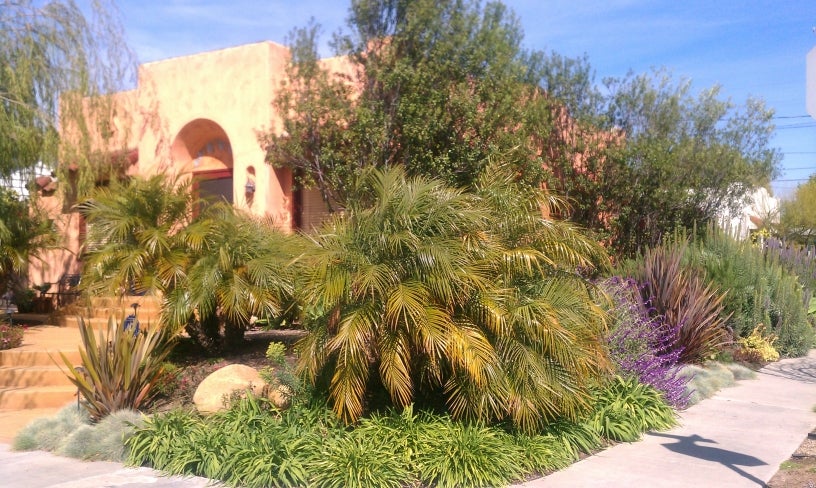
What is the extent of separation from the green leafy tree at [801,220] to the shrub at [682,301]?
1843cm

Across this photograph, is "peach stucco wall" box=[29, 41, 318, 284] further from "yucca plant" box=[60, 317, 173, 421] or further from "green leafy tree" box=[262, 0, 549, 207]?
"yucca plant" box=[60, 317, 173, 421]

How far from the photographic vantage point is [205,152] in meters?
17.9

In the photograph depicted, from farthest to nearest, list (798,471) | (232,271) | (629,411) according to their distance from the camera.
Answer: (232,271)
(629,411)
(798,471)

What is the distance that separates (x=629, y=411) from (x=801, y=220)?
23.8 m

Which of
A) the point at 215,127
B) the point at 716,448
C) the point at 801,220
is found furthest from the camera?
the point at 801,220

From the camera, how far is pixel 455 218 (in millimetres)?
7512

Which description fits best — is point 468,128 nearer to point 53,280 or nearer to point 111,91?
point 111,91

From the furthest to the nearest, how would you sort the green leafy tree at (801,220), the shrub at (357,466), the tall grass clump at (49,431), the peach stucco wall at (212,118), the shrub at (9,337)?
the green leafy tree at (801,220) → the peach stucco wall at (212,118) → the shrub at (9,337) → the tall grass clump at (49,431) → the shrub at (357,466)

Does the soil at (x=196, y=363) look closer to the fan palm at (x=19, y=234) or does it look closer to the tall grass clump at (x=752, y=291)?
the fan palm at (x=19, y=234)

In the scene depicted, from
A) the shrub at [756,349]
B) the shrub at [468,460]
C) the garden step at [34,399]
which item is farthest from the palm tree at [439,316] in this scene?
the shrub at [756,349]

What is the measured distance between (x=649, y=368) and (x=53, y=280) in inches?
610

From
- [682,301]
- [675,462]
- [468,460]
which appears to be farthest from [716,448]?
[682,301]

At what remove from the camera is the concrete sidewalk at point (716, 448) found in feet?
23.2

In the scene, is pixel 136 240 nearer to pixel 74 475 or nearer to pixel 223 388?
pixel 223 388
